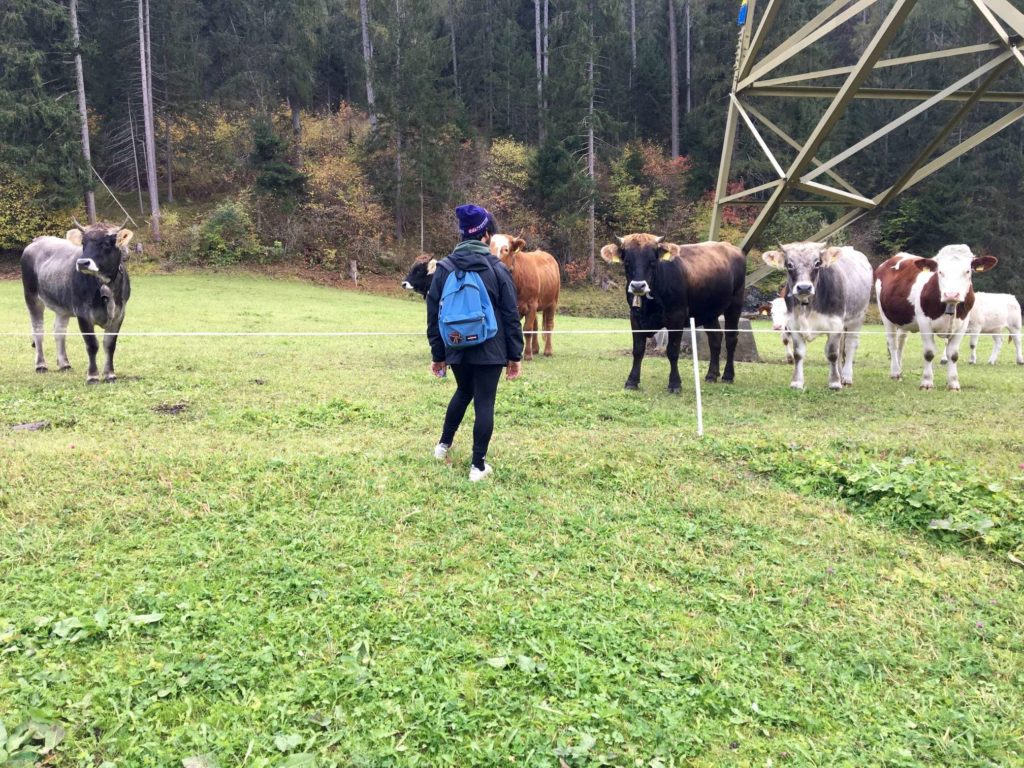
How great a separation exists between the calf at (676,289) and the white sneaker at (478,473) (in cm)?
387

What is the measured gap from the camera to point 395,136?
33812mm

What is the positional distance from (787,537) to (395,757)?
284cm

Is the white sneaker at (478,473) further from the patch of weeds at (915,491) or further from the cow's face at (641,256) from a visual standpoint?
the cow's face at (641,256)

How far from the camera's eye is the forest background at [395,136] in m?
30.5

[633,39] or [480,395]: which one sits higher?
[633,39]

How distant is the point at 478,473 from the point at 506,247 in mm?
6601

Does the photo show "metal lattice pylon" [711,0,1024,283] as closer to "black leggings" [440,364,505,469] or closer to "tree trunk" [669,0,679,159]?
"black leggings" [440,364,505,469]

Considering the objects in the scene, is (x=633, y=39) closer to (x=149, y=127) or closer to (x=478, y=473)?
(x=149, y=127)

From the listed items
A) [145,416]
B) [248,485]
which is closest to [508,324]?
[248,485]

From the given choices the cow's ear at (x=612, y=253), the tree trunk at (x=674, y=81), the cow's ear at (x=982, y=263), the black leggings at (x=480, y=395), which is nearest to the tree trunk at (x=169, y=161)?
the tree trunk at (x=674, y=81)

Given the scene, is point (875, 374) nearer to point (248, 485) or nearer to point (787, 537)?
point (787, 537)

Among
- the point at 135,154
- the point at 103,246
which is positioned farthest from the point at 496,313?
the point at 135,154

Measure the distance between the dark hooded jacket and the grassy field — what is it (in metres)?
0.97

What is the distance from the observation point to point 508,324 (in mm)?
4887
